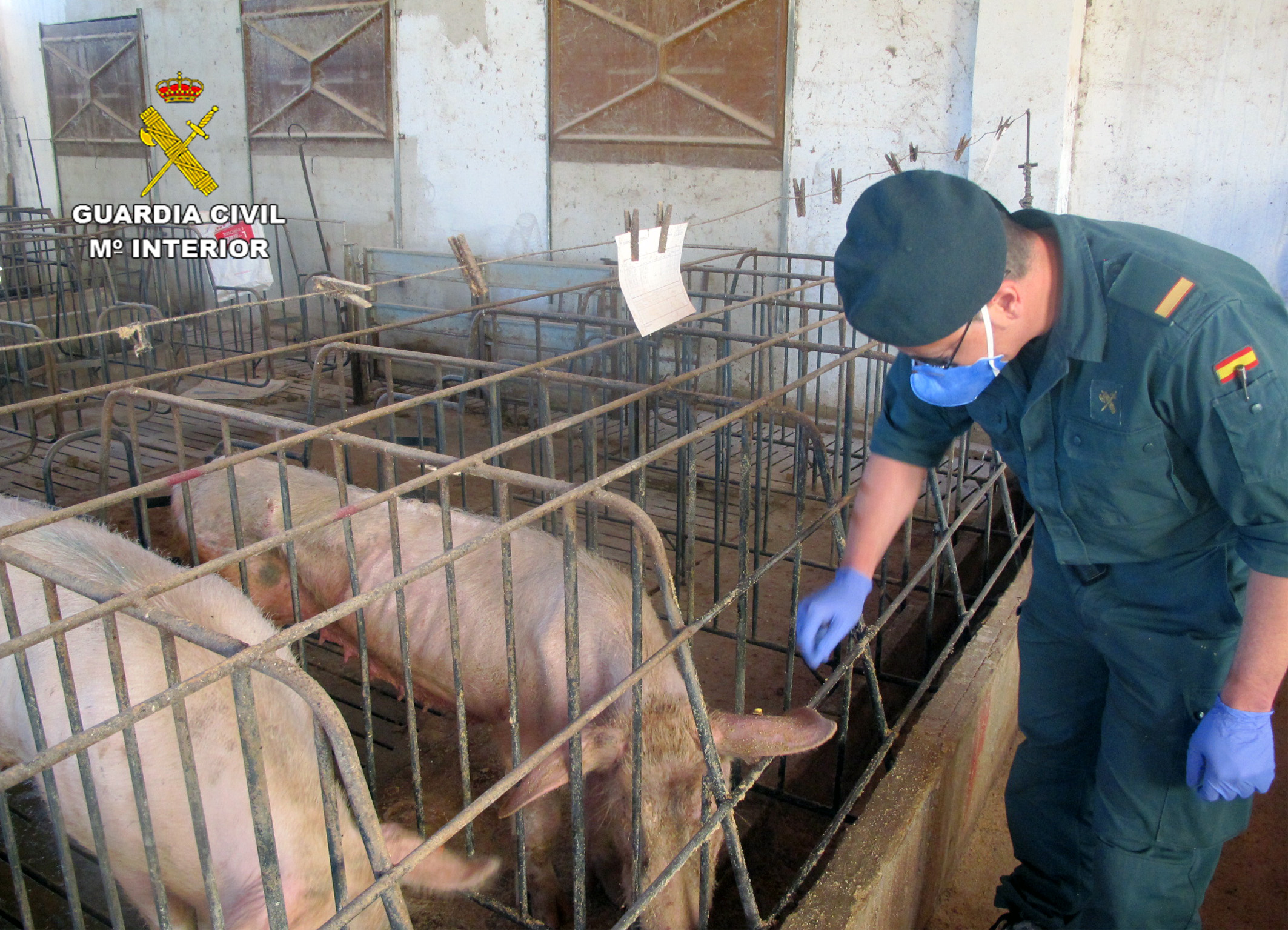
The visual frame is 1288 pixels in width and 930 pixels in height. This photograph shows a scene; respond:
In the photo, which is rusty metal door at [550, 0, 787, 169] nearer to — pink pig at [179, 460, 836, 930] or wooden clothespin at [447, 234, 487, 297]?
wooden clothespin at [447, 234, 487, 297]

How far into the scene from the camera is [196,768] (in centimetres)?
216

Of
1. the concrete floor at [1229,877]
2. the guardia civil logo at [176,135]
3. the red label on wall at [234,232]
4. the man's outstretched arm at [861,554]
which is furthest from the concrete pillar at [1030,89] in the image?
the guardia civil logo at [176,135]

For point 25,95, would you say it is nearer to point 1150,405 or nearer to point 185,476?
point 185,476

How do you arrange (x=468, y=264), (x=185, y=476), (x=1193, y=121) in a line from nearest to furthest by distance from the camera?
(x=185, y=476) < (x=468, y=264) < (x=1193, y=121)

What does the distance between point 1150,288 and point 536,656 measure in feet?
6.39

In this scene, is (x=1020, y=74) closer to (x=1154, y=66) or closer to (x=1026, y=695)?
(x=1154, y=66)

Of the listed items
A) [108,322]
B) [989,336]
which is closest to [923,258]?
[989,336]

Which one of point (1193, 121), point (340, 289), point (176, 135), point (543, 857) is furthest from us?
point (176, 135)

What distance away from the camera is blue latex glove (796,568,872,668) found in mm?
2430

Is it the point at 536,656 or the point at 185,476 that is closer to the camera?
the point at 185,476

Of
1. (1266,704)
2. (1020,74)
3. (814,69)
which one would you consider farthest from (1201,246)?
(814,69)

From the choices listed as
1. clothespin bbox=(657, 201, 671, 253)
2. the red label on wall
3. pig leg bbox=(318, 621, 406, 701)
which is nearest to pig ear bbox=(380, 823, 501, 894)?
pig leg bbox=(318, 621, 406, 701)

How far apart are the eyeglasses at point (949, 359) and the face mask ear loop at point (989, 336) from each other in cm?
3

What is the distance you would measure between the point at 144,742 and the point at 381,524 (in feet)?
4.14
